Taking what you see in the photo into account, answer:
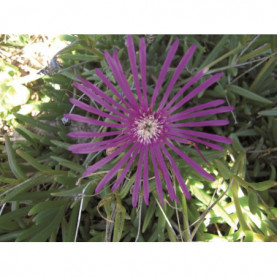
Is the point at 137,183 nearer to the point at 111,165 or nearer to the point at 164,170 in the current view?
the point at 164,170

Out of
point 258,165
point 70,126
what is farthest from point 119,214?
point 258,165

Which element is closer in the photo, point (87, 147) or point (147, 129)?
point (87, 147)

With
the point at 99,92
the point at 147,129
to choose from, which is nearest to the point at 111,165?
the point at 147,129

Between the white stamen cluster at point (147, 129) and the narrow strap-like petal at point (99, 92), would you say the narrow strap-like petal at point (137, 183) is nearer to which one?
the white stamen cluster at point (147, 129)

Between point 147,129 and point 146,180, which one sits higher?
point 147,129

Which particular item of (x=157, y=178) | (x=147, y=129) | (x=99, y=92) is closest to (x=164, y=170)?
(x=157, y=178)
